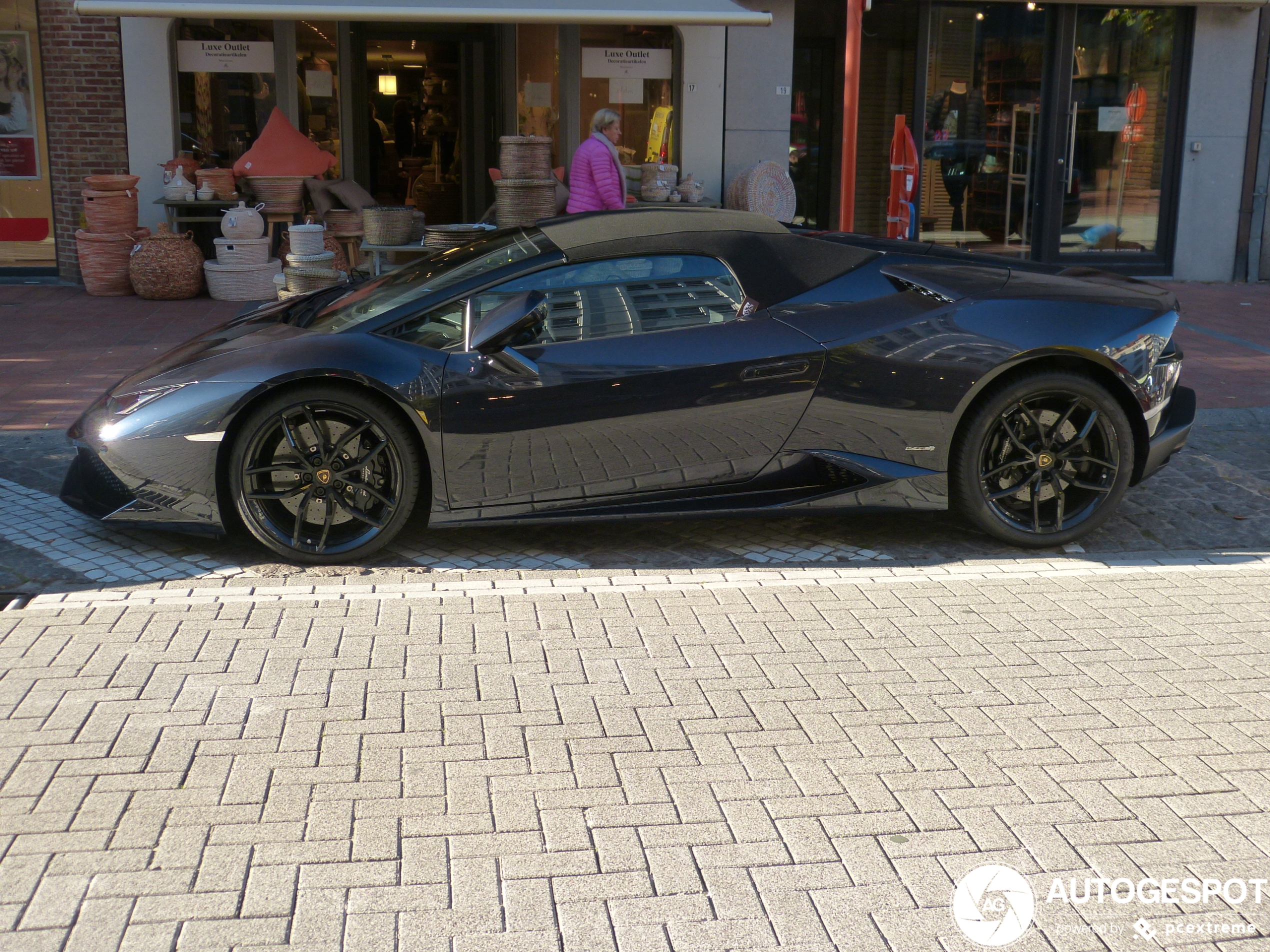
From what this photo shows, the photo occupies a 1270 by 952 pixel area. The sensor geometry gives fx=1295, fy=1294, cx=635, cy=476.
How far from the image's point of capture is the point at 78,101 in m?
12.8

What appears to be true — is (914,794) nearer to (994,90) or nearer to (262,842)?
(262,842)

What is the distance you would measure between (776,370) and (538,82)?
33.7 ft

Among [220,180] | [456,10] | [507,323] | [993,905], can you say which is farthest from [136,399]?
[220,180]

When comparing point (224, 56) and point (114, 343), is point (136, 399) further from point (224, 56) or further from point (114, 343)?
point (224, 56)

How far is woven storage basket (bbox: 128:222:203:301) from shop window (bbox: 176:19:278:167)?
5.76 ft

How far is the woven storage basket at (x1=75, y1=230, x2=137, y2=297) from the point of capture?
40.0 feet

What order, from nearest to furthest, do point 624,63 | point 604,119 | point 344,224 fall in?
point 604,119
point 344,224
point 624,63

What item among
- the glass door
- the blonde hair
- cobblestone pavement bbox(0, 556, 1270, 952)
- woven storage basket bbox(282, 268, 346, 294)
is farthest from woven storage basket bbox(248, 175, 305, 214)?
cobblestone pavement bbox(0, 556, 1270, 952)

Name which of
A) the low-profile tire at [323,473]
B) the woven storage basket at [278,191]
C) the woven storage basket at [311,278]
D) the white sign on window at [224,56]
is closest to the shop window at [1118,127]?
the woven storage basket at [278,191]

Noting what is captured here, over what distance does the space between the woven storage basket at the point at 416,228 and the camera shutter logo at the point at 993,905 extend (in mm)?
7368

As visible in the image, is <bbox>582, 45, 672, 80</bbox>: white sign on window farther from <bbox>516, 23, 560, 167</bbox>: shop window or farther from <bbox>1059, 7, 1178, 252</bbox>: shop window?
<bbox>1059, 7, 1178, 252</bbox>: shop window

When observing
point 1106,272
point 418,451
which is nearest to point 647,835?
point 418,451

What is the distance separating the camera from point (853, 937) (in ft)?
9.20

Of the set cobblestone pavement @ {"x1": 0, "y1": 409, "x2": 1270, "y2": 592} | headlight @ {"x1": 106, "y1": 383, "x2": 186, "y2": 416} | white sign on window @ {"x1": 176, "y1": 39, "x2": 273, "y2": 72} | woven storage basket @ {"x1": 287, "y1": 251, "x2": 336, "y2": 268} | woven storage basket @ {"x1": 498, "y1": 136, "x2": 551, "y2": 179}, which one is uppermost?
white sign on window @ {"x1": 176, "y1": 39, "x2": 273, "y2": 72}
